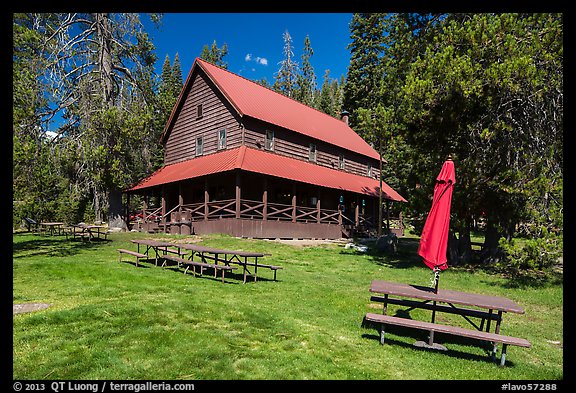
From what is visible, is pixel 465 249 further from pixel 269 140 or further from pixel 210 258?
pixel 269 140

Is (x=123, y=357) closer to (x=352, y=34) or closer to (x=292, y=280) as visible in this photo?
(x=292, y=280)

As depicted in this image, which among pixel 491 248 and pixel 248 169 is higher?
pixel 248 169

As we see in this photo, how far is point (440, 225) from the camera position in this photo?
568 cm

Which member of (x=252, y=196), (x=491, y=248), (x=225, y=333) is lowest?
(x=225, y=333)

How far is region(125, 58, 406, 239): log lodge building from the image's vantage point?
19500 mm

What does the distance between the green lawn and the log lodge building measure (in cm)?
961

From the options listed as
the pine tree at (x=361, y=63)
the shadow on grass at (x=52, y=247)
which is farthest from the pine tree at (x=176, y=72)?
the shadow on grass at (x=52, y=247)

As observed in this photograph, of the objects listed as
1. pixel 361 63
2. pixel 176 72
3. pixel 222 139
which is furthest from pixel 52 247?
pixel 176 72

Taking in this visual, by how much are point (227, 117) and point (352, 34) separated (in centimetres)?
3113

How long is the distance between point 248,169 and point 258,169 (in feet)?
2.85

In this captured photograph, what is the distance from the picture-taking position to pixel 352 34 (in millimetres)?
44250

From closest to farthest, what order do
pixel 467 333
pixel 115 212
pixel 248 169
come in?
pixel 467 333, pixel 248 169, pixel 115 212

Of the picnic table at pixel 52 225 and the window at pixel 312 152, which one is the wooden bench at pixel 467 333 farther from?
the window at pixel 312 152

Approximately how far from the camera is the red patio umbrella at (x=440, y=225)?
5.65 meters
